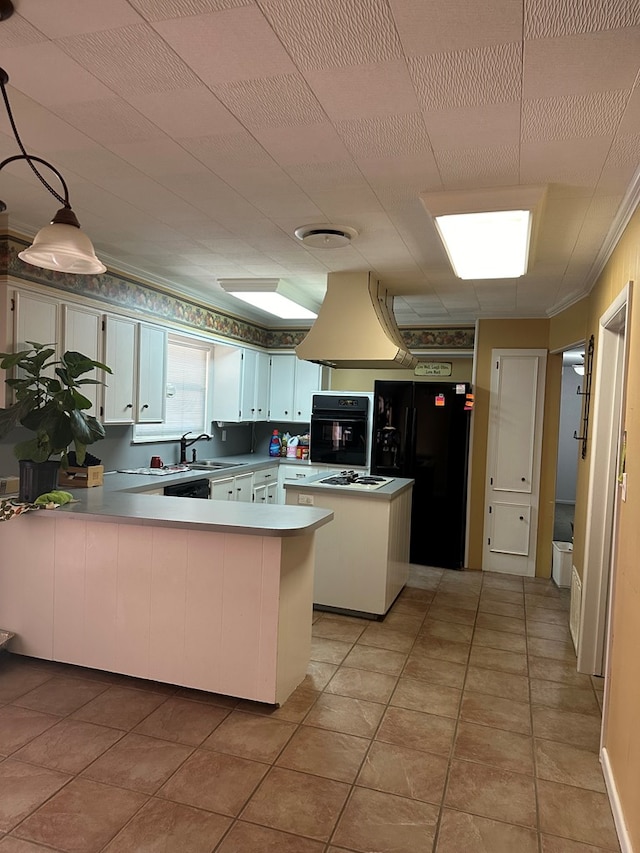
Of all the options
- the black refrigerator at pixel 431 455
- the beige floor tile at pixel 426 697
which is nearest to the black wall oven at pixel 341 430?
the black refrigerator at pixel 431 455

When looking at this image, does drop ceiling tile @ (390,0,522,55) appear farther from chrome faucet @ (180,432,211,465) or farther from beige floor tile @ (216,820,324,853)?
chrome faucet @ (180,432,211,465)

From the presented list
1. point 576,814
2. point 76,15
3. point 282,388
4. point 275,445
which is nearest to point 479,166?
point 76,15

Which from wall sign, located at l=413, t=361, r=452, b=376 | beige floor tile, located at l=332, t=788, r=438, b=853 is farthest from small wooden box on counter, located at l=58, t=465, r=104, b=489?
wall sign, located at l=413, t=361, r=452, b=376

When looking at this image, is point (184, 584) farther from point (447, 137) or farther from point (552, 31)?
point (552, 31)

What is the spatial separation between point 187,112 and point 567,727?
314cm

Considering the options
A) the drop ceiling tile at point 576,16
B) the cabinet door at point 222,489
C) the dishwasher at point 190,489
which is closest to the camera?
the drop ceiling tile at point 576,16

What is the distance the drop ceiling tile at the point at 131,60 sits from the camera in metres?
1.56

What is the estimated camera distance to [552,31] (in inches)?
56.4

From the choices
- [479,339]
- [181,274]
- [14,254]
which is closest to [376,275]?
[181,274]

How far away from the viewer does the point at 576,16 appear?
4.52 ft

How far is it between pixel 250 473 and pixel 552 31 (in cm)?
471

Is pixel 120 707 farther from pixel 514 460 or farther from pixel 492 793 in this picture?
pixel 514 460

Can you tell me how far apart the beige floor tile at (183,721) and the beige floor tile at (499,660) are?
62.6 inches

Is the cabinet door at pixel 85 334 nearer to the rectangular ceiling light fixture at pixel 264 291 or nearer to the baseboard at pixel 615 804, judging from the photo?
the rectangular ceiling light fixture at pixel 264 291
